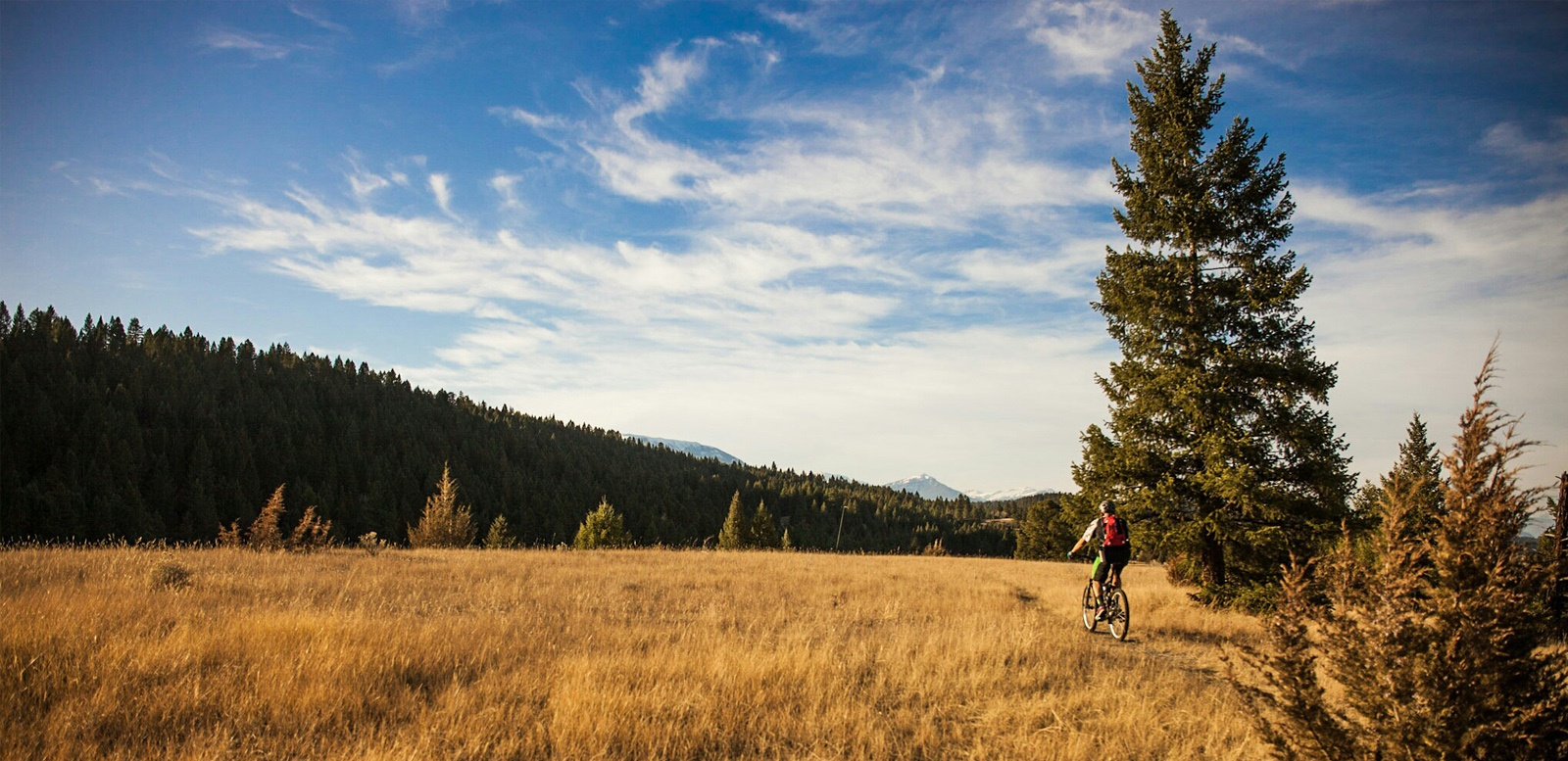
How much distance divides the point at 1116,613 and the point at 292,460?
114167mm

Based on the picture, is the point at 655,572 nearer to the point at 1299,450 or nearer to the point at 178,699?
the point at 178,699

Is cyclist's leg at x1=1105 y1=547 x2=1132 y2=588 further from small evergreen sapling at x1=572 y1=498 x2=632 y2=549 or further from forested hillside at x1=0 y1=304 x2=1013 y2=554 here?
forested hillside at x1=0 y1=304 x2=1013 y2=554

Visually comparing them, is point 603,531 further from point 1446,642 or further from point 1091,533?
point 1446,642

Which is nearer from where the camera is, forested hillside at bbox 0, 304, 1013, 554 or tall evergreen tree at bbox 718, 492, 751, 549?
tall evergreen tree at bbox 718, 492, 751, 549

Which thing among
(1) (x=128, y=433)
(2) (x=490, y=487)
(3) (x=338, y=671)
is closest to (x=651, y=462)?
(2) (x=490, y=487)

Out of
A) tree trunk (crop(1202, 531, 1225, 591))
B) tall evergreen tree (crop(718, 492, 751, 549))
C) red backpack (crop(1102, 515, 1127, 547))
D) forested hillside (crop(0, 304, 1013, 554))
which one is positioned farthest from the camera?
forested hillside (crop(0, 304, 1013, 554))

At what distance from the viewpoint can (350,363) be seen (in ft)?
445

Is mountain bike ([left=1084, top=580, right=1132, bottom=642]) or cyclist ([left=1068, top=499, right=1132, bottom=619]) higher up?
cyclist ([left=1068, top=499, right=1132, bottom=619])

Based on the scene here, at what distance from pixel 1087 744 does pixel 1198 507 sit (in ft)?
32.1

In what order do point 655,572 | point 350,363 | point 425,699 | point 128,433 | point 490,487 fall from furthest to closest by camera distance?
1. point 350,363
2. point 490,487
3. point 128,433
4. point 655,572
5. point 425,699

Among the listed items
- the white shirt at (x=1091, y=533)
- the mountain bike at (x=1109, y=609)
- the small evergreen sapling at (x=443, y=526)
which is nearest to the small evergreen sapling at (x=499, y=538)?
the small evergreen sapling at (x=443, y=526)

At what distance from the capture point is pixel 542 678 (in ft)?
21.5

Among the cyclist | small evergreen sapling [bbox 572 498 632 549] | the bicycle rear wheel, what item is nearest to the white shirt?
the cyclist

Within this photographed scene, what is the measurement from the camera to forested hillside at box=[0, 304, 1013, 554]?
7681cm
